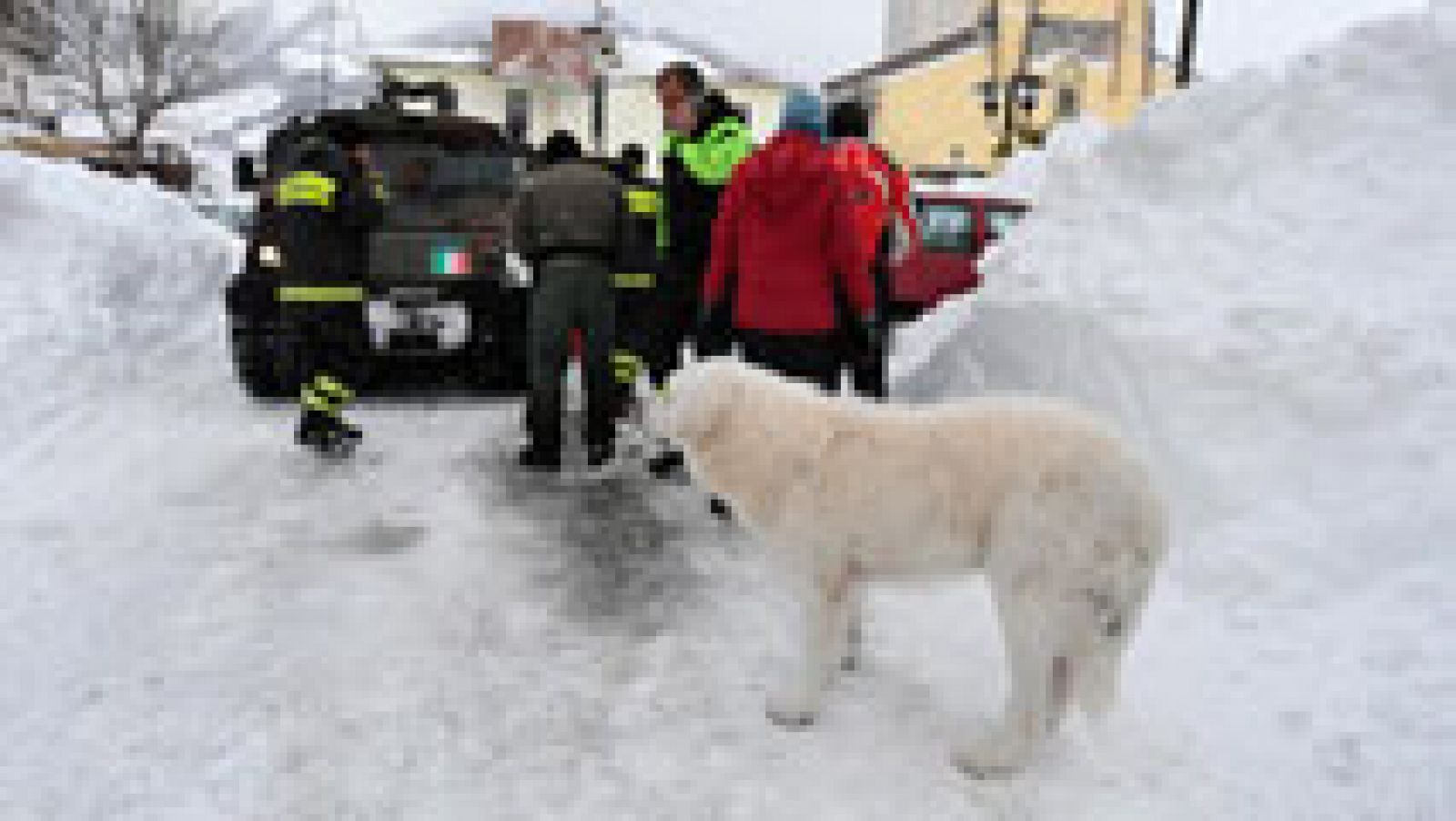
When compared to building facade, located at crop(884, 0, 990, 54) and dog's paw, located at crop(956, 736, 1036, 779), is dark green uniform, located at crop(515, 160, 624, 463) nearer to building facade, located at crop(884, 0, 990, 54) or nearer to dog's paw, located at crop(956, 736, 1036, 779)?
dog's paw, located at crop(956, 736, 1036, 779)

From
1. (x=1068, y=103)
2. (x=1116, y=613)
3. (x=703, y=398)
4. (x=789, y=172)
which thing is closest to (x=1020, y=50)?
(x=1068, y=103)

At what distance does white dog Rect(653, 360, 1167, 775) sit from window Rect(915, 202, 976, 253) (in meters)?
10.8

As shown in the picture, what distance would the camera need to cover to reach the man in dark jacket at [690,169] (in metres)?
6.25

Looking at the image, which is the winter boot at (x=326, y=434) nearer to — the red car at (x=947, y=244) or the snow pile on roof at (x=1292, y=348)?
the snow pile on roof at (x=1292, y=348)

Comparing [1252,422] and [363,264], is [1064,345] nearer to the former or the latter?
[1252,422]

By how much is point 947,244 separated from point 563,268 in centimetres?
872

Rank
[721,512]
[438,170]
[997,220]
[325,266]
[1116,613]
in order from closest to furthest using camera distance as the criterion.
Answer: [1116,613]
[721,512]
[325,266]
[438,170]
[997,220]

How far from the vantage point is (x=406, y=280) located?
7.81 meters

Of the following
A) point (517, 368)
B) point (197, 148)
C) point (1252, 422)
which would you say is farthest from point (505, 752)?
point (197, 148)

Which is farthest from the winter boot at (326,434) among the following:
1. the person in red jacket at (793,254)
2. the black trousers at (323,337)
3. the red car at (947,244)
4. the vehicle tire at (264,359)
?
the red car at (947,244)

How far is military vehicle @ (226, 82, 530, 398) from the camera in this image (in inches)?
303

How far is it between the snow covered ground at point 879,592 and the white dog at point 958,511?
26cm

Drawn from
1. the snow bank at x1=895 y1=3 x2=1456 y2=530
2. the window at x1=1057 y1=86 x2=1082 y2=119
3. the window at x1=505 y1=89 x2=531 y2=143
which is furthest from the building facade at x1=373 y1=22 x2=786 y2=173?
the snow bank at x1=895 y1=3 x2=1456 y2=530

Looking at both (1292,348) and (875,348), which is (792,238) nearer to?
(875,348)
